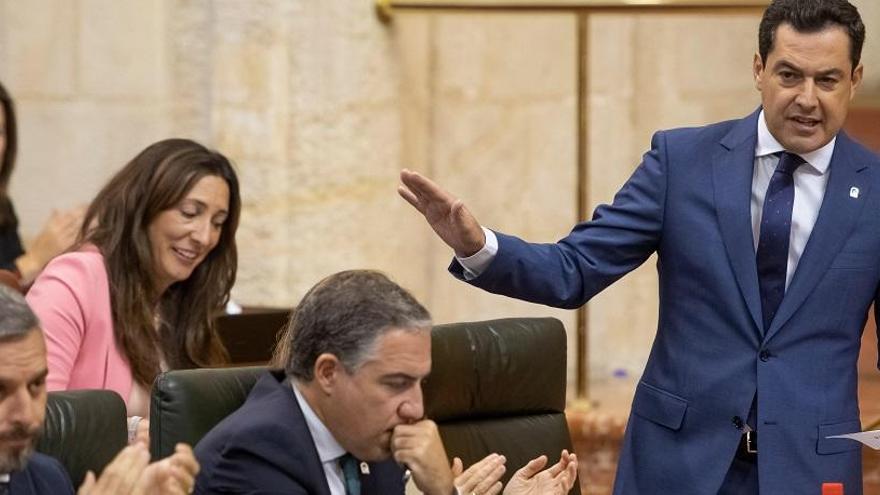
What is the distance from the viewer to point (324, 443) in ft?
10.8

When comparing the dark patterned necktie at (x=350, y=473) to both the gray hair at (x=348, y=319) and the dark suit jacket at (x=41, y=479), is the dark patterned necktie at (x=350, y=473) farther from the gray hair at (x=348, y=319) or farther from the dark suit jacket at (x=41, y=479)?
the dark suit jacket at (x=41, y=479)

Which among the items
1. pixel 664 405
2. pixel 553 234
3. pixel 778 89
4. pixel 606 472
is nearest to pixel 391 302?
pixel 664 405

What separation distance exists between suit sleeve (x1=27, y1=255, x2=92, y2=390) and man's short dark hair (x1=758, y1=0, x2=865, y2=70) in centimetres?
172

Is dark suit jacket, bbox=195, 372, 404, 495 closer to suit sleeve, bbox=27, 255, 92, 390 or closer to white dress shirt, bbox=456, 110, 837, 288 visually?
white dress shirt, bbox=456, 110, 837, 288

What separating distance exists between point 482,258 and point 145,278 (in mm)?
1343

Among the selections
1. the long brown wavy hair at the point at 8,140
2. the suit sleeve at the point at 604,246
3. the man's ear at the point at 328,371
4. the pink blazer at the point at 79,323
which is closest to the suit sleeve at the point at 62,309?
the pink blazer at the point at 79,323

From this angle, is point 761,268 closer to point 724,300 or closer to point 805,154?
point 724,300

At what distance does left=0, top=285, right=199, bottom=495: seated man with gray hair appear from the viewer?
2.87 meters

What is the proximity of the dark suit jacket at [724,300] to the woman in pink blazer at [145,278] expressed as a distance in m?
1.25

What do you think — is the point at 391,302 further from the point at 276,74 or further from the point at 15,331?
the point at 276,74

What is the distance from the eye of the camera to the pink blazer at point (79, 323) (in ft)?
13.9

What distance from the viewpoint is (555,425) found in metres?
4.20

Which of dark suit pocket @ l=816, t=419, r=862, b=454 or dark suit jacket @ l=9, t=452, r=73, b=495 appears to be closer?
dark suit jacket @ l=9, t=452, r=73, b=495

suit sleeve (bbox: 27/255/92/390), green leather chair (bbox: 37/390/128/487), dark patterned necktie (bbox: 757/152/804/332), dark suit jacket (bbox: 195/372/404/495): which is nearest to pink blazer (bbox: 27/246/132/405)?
suit sleeve (bbox: 27/255/92/390)
